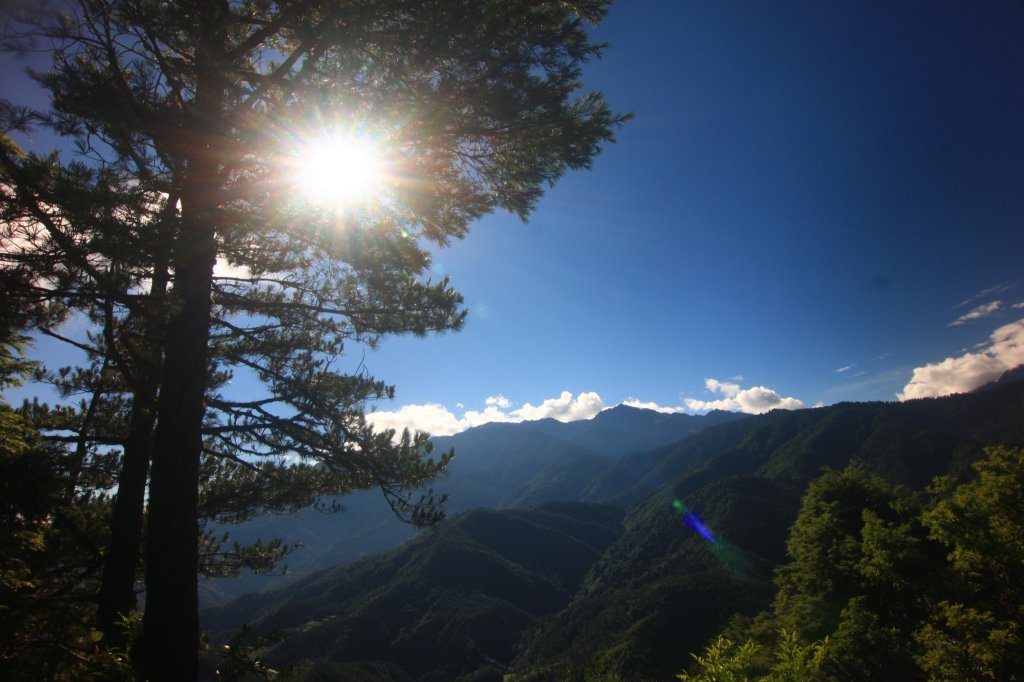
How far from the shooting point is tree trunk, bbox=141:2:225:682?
3.70m

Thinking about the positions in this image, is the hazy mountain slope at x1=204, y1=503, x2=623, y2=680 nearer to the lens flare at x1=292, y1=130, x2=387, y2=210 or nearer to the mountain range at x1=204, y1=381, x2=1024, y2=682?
the mountain range at x1=204, y1=381, x2=1024, y2=682

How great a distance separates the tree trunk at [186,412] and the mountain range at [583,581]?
60583 mm

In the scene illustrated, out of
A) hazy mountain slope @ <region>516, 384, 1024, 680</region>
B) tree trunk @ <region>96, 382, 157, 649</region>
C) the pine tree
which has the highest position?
the pine tree

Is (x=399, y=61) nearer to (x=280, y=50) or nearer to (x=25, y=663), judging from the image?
(x=280, y=50)

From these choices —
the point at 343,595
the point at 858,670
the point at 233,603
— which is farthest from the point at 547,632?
the point at 233,603

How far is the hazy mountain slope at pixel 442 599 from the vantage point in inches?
4070

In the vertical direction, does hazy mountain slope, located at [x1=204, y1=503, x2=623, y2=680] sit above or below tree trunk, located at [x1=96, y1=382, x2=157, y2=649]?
below

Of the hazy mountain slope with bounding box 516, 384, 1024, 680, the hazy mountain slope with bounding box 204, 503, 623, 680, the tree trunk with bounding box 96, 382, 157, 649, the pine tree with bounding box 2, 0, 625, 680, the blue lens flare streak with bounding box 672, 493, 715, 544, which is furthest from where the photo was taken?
the blue lens flare streak with bounding box 672, 493, 715, 544

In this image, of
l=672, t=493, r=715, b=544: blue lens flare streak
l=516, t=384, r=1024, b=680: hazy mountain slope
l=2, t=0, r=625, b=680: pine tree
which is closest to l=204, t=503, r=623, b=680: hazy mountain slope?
l=516, t=384, r=1024, b=680: hazy mountain slope

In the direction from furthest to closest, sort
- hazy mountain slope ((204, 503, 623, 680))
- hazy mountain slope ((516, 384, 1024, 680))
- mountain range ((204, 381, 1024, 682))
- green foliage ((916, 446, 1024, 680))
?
1. hazy mountain slope ((204, 503, 623, 680))
2. mountain range ((204, 381, 1024, 682))
3. hazy mountain slope ((516, 384, 1024, 680))
4. green foliage ((916, 446, 1024, 680))

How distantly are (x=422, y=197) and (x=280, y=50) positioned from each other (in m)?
2.67

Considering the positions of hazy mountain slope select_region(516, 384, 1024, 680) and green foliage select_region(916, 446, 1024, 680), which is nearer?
green foliage select_region(916, 446, 1024, 680)

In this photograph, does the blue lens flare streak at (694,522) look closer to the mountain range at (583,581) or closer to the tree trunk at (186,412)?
the mountain range at (583,581)

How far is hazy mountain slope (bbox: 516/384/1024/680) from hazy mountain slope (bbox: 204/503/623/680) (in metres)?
15.5
